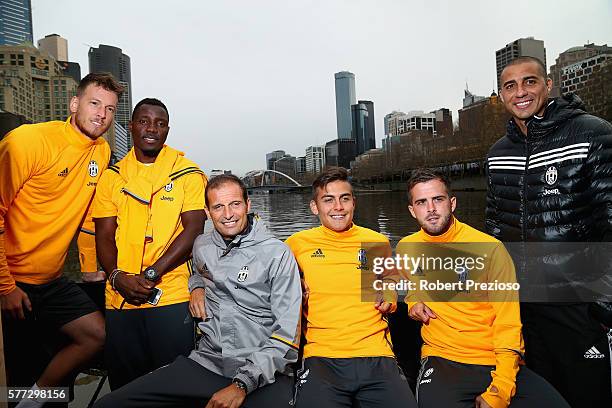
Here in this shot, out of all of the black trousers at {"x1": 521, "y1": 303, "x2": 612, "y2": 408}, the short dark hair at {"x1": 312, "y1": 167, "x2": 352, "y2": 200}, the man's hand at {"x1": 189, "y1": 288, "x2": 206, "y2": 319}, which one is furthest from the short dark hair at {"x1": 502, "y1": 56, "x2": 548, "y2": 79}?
the man's hand at {"x1": 189, "y1": 288, "x2": 206, "y2": 319}

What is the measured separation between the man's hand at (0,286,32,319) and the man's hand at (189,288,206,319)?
0.97 metres

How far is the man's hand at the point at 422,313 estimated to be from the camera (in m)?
2.30

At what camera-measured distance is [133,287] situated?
2.36 meters

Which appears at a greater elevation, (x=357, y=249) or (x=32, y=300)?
(x=357, y=249)

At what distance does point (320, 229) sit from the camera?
2584 mm

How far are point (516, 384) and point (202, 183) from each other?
207cm

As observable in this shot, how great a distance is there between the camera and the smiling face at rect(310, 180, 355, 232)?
2496 mm

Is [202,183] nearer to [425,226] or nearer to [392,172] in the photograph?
[425,226]

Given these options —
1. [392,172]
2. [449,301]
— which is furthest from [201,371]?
[392,172]

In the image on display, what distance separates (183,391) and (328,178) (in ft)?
4.61

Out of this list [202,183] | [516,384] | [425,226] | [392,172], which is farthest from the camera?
[392,172]

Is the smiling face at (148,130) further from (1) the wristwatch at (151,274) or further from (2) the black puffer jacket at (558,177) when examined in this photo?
(2) the black puffer jacket at (558,177)

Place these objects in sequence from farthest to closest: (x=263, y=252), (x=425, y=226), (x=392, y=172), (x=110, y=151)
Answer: (x=392, y=172) < (x=110, y=151) < (x=425, y=226) < (x=263, y=252)

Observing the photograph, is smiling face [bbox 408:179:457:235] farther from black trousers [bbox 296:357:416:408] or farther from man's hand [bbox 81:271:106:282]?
man's hand [bbox 81:271:106:282]
